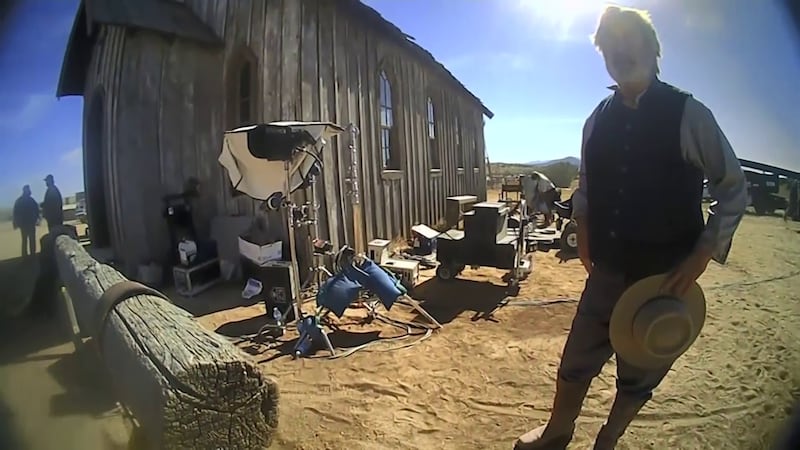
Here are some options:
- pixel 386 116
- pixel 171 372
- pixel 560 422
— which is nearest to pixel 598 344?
pixel 560 422

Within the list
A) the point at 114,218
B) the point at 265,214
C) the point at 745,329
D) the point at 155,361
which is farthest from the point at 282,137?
the point at 745,329

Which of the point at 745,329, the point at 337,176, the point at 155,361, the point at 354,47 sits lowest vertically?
the point at 745,329

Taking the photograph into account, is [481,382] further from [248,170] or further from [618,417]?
[248,170]

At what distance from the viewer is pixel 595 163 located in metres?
0.81

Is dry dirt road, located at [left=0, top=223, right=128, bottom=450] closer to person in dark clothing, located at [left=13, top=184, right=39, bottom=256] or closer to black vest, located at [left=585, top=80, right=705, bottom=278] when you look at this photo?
person in dark clothing, located at [left=13, top=184, right=39, bottom=256]

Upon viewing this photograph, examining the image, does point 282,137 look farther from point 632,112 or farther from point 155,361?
point 632,112

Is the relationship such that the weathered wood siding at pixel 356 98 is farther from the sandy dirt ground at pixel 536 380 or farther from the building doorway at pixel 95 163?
the sandy dirt ground at pixel 536 380

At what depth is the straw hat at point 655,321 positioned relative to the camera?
0.73m

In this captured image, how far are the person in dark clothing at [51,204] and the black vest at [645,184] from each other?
1.04m

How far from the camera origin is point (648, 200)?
2.39 ft

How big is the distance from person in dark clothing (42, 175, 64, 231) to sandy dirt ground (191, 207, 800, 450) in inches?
16.4

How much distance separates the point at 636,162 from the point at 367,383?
1409mm

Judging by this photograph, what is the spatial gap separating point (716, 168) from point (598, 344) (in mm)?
470

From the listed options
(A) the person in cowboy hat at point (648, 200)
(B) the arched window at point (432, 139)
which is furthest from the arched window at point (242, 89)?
(B) the arched window at point (432, 139)
